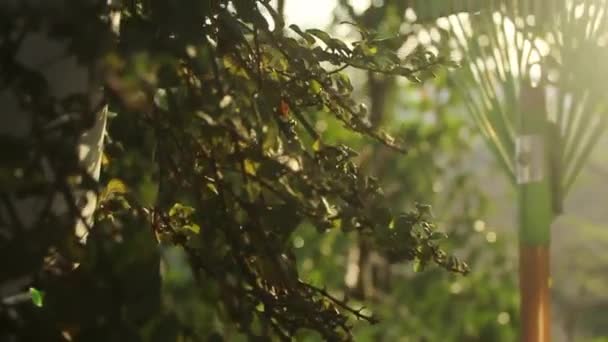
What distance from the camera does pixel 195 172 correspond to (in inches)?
29.5

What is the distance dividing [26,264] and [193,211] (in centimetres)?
29

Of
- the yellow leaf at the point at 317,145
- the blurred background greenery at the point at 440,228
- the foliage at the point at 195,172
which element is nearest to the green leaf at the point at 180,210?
the foliage at the point at 195,172

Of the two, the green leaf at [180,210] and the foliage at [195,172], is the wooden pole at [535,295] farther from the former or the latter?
the green leaf at [180,210]

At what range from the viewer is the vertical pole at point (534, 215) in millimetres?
1398

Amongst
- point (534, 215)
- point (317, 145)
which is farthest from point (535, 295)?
point (317, 145)

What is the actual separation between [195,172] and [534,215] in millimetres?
786

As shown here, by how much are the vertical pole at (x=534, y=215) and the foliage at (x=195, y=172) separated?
60 cm

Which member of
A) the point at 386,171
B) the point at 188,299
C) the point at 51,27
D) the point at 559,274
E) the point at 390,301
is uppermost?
the point at 51,27

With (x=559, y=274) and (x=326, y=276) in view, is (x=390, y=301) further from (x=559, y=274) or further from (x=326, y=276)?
(x=559, y=274)

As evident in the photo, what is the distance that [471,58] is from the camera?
57.9 inches

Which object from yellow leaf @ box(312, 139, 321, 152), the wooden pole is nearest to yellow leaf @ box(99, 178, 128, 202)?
yellow leaf @ box(312, 139, 321, 152)

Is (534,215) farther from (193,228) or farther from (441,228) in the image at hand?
(441,228)

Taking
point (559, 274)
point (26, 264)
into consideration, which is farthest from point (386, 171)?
point (26, 264)

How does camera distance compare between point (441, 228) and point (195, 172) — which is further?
point (441, 228)
